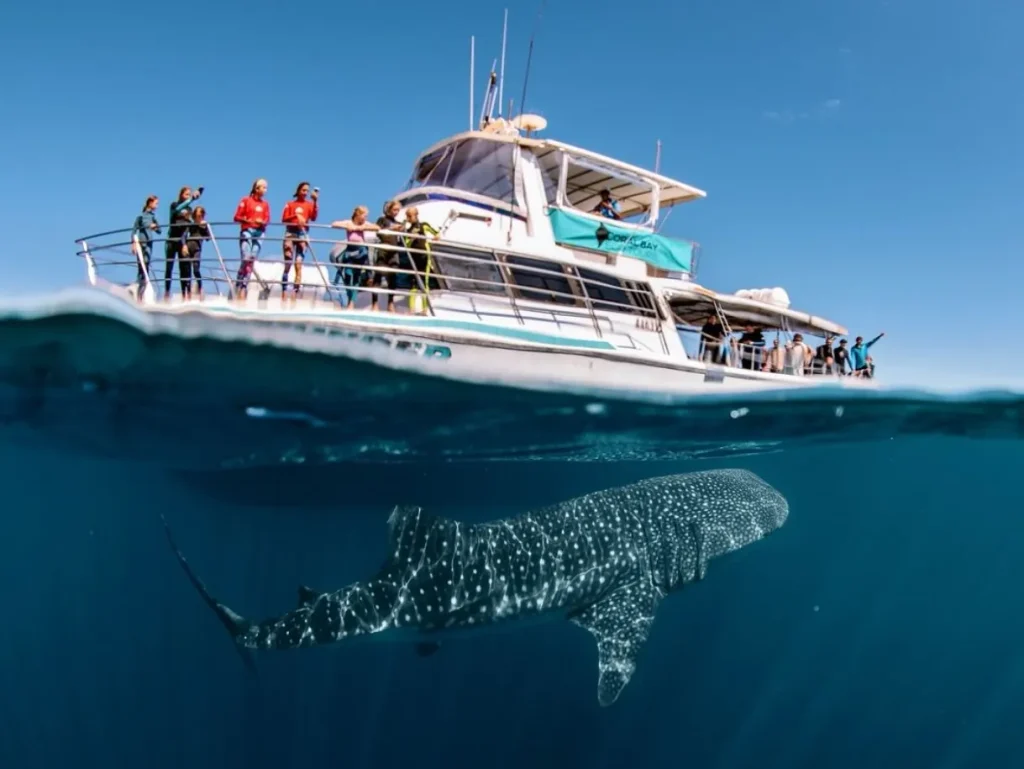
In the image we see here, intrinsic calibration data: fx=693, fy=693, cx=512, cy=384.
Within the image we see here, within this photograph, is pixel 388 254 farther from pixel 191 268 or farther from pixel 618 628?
pixel 618 628

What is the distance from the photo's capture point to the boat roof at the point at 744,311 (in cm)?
1241

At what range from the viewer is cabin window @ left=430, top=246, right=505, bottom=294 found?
10.2m

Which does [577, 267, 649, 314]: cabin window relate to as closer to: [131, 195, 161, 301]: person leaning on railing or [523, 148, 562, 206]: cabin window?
[523, 148, 562, 206]: cabin window

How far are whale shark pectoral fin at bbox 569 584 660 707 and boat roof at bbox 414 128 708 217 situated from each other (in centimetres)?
759

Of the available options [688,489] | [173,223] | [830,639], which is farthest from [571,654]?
[830,639]

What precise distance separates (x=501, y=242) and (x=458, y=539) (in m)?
4.88

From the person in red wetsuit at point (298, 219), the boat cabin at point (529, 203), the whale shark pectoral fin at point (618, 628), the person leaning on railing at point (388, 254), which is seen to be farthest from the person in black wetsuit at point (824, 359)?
the person in red wetsuit at point (298, 219)

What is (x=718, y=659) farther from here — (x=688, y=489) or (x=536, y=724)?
(x=688, y=489)

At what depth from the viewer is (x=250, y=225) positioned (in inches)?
341

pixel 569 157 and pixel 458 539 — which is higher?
pixel 569 157

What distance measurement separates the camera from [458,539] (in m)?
8.70

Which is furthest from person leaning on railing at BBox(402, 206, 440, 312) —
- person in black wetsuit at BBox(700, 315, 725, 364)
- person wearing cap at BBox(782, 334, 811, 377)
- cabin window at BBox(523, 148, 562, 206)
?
person wearing cap at BBox(782, 334, 811, 377)

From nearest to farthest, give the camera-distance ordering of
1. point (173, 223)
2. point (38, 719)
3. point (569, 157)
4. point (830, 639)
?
1. point (173, 223)
2. point (569, 157)
3. point (38, 719)
4. point (830, 639)

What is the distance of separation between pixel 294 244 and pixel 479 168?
4.56 meters
